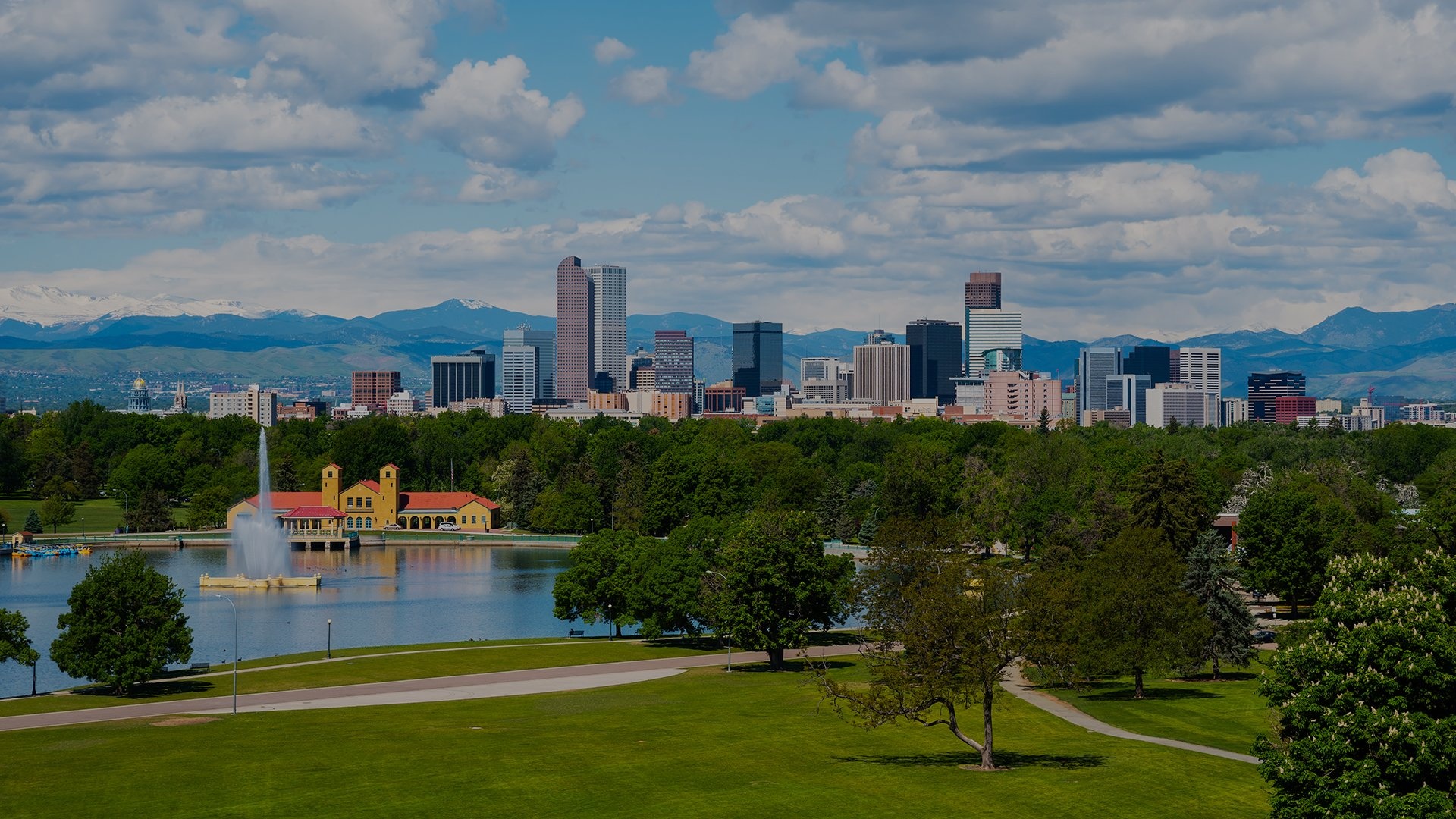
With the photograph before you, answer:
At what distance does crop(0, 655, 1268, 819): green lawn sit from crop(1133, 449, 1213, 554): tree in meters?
32.3

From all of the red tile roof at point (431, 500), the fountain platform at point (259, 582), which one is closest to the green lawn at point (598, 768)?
the fountain platform at point (259, 582)

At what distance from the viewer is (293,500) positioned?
16338cm

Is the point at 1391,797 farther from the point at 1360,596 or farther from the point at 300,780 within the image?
the point at 300,780

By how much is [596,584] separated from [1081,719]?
3319 centimetres

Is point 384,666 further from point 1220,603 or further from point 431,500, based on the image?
point 431,500

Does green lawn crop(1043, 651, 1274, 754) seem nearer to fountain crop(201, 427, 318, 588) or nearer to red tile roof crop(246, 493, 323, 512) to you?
fountain crop(201, 427, 318, 588)

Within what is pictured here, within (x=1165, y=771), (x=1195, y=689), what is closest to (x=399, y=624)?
(x=1195, y=689)

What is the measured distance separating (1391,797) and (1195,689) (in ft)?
104

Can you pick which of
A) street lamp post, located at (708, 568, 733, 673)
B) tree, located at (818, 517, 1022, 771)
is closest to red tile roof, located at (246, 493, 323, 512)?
street lamp post, located at (708, 568, 733, 673)

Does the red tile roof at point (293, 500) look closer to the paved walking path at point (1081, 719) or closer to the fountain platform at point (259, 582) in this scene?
the fountain platform at point (259, 582)

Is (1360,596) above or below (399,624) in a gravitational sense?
above

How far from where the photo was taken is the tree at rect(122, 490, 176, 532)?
15300 cm

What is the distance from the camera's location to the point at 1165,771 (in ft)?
136

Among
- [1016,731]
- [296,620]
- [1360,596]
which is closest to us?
[1360,596]
